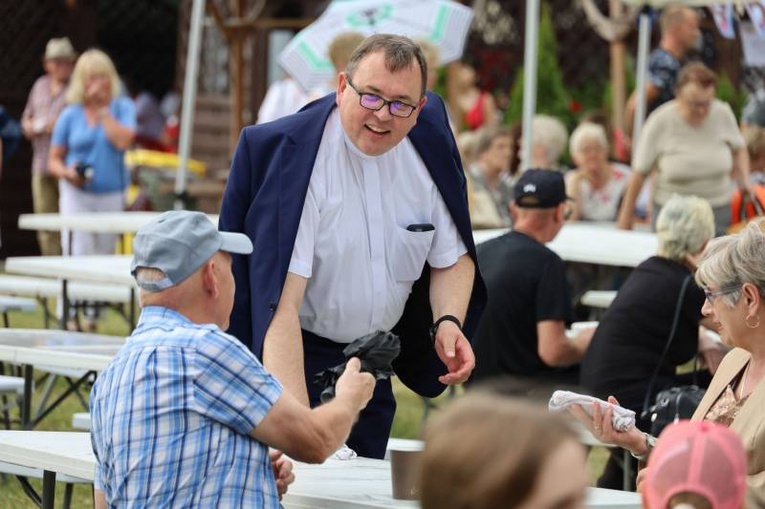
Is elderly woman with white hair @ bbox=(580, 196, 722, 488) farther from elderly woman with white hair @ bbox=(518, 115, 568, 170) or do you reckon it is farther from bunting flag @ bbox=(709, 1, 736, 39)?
elderly woman with white hair @ bbox=(518, 115, 568, 170)

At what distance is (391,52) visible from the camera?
3885 mm

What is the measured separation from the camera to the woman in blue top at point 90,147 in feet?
34.6

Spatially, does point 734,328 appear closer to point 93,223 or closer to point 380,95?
point 380,95

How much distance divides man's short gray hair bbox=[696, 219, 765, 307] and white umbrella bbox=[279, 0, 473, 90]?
664 centimetres

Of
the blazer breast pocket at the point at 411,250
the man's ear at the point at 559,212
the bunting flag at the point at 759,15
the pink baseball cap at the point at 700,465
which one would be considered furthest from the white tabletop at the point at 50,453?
the bunting flag at the point at 759,15

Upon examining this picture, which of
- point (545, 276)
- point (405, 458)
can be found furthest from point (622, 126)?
point (405, 458)

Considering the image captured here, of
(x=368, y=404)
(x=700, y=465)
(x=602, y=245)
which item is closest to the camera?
(x=700, y=465)

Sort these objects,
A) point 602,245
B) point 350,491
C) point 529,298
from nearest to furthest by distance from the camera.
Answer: point 350,491 < point 529,298 < point 602,245

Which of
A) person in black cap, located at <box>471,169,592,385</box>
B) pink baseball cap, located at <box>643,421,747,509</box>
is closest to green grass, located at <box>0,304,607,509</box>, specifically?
person in black cap, located at <box>471,169,592,385</box>

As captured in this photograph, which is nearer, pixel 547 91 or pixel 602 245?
pixel 602 245

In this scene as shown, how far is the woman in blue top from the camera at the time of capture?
10547mm

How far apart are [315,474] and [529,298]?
2.59m

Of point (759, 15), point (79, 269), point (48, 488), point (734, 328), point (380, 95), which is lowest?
point (48, 488)

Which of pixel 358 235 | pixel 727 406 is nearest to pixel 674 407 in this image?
pixel 727 406
